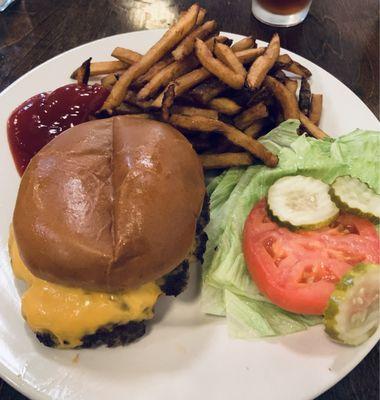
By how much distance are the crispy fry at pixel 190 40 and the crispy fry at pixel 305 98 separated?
0.54 meters

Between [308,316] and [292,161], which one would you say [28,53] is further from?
[308,316]

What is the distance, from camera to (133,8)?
3.55 meters

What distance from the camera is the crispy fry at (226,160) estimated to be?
2178mm

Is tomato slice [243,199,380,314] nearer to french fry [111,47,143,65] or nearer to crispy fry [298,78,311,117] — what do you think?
crispy fry [298,78,311,117]

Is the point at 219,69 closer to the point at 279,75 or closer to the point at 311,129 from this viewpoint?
the point at 279,75

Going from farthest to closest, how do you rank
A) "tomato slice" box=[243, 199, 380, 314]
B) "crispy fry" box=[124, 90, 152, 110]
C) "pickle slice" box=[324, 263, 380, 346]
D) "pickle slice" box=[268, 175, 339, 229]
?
"crispy fry" box=[124, 90, 152, 110]
"pickle slice" box=[268, 175, 339, 229]
"tomato slice" box=[243, 199, 380, 314]
"pickle slice" box=[324, 263, 380, 346]

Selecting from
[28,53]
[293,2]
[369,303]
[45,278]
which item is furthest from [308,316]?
[28,53]

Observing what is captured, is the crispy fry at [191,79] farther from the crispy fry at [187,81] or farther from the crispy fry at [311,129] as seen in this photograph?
the crispy fry at [311,129]

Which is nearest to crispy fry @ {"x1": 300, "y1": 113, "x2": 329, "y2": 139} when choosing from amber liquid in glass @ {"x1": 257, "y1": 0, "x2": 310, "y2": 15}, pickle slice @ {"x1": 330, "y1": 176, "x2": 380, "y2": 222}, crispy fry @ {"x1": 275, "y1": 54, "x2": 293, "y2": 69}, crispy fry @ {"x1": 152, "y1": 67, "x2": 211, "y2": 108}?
crispy fry @ {"x1": 275, "y1": 54, "x2": 293, "y2": 69}

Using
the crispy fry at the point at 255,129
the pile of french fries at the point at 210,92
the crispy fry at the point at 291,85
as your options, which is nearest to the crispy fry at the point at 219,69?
the pile of french fries at the point at 210,92

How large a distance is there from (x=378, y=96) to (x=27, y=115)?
6.81ft

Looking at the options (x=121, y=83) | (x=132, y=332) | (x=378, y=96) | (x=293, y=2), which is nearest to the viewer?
(x=132, y=332)

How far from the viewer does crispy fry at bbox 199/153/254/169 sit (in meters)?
2.18

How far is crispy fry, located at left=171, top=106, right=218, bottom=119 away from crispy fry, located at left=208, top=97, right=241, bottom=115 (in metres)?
0.03
